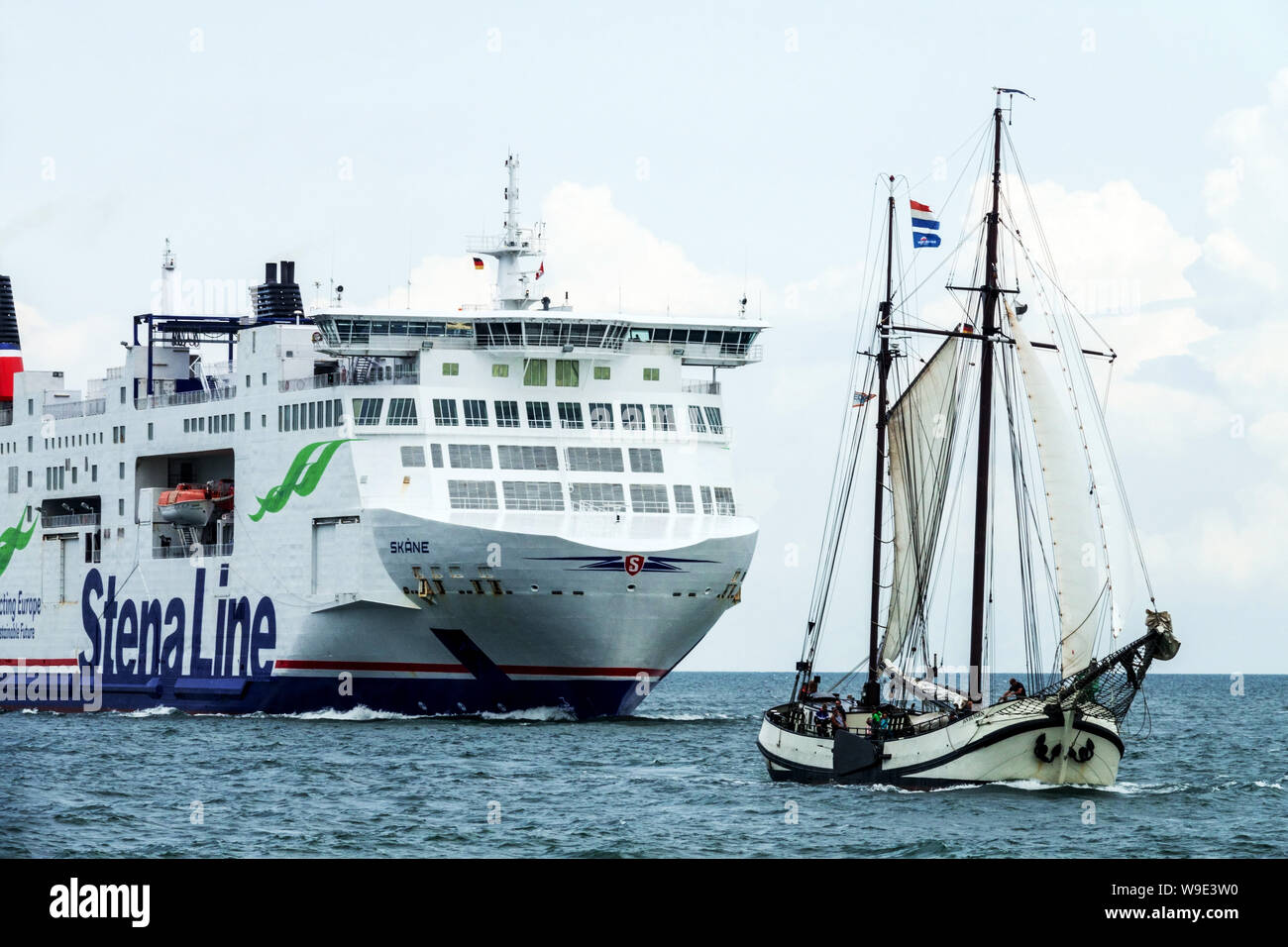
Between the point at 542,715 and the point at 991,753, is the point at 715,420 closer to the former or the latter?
the point at 542,715

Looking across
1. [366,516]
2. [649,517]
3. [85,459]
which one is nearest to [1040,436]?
[649,517]

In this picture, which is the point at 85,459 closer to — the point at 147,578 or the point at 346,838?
the point at 147,578

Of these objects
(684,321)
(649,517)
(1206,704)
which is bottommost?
(1206,704)

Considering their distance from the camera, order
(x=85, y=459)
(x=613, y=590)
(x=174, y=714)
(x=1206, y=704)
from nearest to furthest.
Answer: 1. (x=613, y=590)
2. (x=174, y=714)
3. (x=85, y=459)
4. (x=1206, y=704)

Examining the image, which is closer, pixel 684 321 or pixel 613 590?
pixel 613 590

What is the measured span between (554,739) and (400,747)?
13.5 ft

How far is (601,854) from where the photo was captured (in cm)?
3291

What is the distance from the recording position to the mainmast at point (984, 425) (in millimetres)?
41312

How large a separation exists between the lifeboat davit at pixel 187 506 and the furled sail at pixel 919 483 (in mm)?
26926

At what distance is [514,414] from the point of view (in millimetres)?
57031

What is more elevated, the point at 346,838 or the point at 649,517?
the point at 649,517

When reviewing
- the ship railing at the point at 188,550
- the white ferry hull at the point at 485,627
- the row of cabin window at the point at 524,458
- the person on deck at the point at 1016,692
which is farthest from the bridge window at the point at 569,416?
the person on deck at the point at 1016,692

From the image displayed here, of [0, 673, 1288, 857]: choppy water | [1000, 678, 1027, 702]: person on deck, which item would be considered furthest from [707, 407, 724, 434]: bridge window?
[1000, 678, 1027, 702]: person on deck

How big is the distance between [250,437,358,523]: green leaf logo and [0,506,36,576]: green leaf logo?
1796 cm
